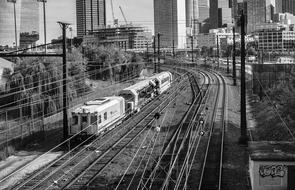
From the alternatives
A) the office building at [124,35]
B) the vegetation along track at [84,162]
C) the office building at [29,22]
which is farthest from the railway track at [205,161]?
the office building at [124,35]

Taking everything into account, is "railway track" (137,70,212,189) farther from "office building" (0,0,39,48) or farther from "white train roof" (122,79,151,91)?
"office building" (0,0,39,48)

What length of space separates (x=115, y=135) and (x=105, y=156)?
520cm

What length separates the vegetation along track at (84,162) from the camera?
17.3 metres

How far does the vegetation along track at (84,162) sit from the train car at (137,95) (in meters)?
2.87

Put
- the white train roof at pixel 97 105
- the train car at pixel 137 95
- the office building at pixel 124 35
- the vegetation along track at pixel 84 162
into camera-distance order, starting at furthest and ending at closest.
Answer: the office building at pixel 124 35 → the train car at pixel 137 95 → the white train roof at pixel 97 105 → the vegetation along track at pixel 84 162

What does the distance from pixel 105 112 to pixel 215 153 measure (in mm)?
7760

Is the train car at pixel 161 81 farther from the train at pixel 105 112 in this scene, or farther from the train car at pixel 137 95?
the train at pixel 105 112

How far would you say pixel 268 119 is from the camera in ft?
92.7

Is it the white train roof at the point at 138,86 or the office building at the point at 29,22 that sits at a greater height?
the office building at the point at 29,22

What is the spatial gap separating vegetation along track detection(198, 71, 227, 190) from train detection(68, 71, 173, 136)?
593cm

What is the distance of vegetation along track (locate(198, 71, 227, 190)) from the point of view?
16.5 meters

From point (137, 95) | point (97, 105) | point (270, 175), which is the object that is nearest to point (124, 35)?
point (137, 95)

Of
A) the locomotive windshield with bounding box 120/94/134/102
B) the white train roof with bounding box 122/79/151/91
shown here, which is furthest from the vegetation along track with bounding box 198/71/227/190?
the white train roof with bounding box 122/79/151/91

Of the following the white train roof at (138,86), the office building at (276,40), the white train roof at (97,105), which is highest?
the office building at (276,40)
